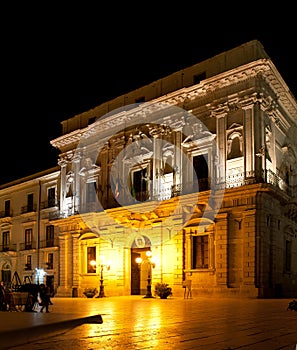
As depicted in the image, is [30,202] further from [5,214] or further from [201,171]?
[201,171]

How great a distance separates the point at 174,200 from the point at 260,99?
6032 millimetres

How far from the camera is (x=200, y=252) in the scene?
2514 centimetres

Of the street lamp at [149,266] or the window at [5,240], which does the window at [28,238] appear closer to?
the window at [5,240]

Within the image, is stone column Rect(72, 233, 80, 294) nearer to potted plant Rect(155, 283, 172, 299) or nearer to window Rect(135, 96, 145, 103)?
potted plant Rect(155, 283, 172, 299)

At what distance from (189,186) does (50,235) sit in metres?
14.2

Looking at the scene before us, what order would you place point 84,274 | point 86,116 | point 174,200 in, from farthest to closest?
point 86,116 < point 84,274 < point 174,200

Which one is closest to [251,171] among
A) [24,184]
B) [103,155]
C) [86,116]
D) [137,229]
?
[137,229]

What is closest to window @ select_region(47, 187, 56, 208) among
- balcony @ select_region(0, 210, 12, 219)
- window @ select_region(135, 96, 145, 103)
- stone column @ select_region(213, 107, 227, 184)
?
balcony @ select_region(0, 210, 12, 219)

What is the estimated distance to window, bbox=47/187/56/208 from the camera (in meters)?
36.4

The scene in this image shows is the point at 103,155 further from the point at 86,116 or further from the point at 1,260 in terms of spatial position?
the point at 1,260

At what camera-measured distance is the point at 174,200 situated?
82.5 ft

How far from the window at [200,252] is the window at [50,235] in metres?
13.5

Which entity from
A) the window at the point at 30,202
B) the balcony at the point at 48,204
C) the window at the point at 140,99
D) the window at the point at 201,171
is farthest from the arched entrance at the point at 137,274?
the window at the point at 30,202

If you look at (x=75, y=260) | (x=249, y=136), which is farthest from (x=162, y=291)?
(x=75, y=260)
